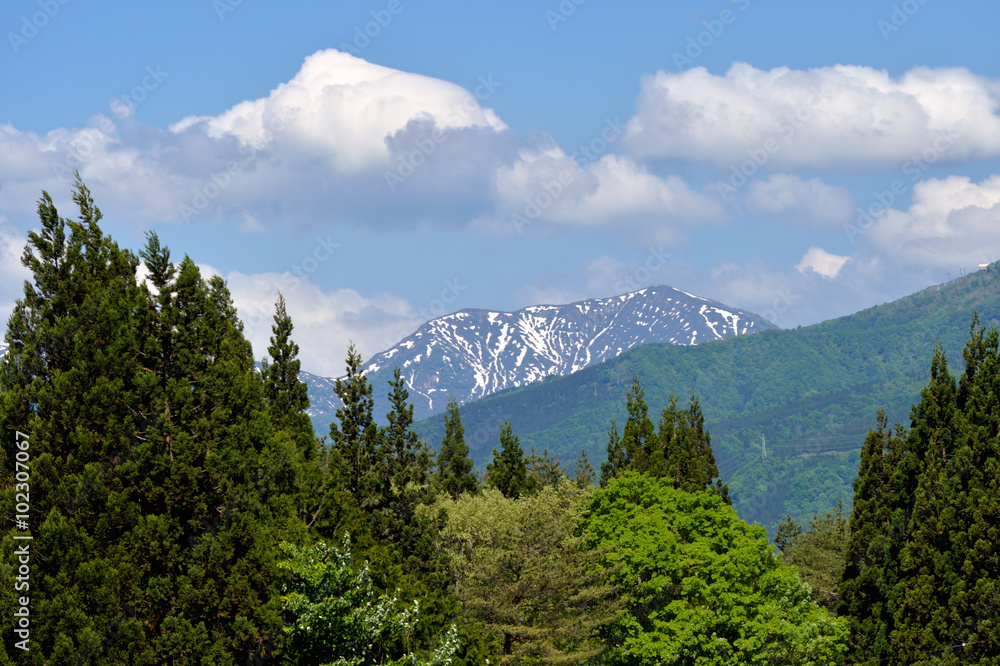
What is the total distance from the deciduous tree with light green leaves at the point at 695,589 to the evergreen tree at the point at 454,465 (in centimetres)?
2226

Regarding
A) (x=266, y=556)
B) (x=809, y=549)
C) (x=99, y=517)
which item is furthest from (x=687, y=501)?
(x=809, y=549)

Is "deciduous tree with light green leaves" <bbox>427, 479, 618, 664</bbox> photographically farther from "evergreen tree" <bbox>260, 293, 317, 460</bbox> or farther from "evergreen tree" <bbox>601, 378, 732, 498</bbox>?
"evergreen tree" <bbox>601, 378, 732, 498</bbox>

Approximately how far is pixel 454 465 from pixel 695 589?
37.3 meters

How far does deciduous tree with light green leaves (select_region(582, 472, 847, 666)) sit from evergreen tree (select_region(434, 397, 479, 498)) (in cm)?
2226

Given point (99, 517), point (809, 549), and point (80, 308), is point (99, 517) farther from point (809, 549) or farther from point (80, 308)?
point (809, 549)

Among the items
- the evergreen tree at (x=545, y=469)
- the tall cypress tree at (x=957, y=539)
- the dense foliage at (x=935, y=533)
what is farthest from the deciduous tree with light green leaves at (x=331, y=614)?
the evergreen tree at (x=545, y=469)

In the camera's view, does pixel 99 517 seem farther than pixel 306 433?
No

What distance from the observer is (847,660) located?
2205 inches

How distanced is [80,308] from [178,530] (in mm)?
6638

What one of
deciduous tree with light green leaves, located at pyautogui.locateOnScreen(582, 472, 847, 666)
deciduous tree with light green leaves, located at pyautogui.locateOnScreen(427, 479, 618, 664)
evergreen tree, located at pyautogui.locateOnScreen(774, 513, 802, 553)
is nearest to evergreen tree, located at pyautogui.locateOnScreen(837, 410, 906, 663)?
deciduous tree with light green leaves, located at pyautogui.locateOnScreen(582, 472, 847, 666)

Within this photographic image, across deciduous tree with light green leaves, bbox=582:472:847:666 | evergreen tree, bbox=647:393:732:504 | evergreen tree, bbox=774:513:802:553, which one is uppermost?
evergreen tree, bbox=647:393:732:504

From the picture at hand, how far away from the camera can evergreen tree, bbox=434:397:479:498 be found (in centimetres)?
7775

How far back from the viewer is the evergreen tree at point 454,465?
77.8 metres

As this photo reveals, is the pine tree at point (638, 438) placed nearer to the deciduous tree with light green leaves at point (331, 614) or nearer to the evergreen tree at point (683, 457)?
the evergreen tree at point (683, 457)
